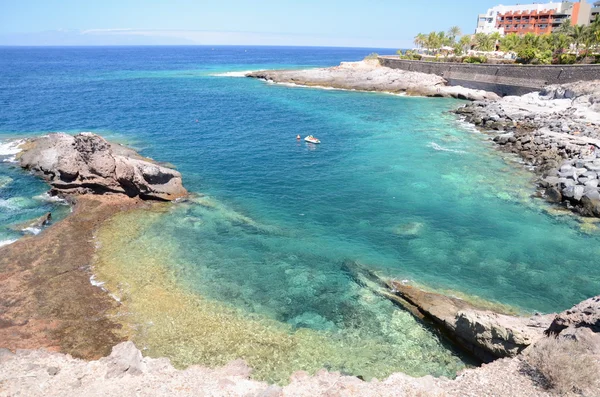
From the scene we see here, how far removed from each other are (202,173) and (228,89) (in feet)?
230

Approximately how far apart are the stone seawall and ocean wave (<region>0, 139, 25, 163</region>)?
294ft

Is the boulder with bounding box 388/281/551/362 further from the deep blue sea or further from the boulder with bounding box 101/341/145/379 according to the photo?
the boulder with bounding box 101/341/145/379

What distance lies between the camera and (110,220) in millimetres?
33156

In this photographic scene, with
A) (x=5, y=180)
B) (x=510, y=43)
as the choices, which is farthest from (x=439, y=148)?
(x=510, y=43)

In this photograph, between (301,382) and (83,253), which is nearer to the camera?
(301,382)

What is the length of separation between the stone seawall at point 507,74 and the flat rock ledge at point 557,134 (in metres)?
3.83

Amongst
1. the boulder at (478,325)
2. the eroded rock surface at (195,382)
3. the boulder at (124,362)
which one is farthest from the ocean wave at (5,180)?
the boulder at (478,325)

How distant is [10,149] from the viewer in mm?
49531

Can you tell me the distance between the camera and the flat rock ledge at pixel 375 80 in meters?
97.9

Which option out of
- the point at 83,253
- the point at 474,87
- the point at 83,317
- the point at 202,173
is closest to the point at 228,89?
the point at 474,87

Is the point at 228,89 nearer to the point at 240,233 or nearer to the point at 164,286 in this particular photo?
the point at 240,233

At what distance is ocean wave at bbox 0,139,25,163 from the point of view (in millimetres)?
46250

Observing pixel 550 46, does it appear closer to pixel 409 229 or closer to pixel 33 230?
pixel 409 229

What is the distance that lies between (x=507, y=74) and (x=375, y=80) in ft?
110
